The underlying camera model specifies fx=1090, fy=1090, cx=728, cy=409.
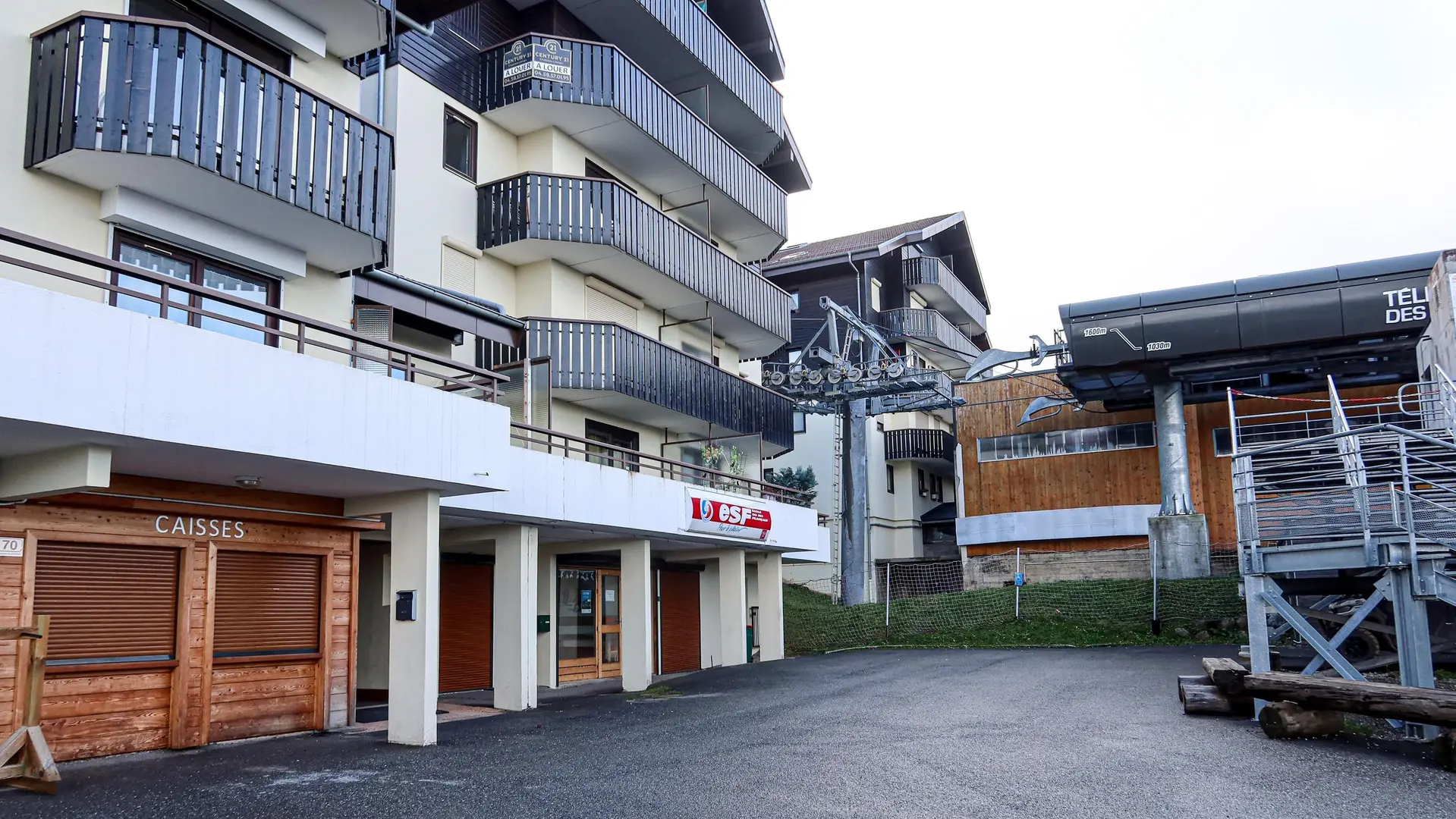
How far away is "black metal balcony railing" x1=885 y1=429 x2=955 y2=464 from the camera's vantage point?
40438 mm

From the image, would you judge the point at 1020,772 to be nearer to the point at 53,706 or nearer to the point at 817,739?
the point at 817,739

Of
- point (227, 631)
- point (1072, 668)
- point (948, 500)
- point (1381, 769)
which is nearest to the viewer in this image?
point (1381, 769)

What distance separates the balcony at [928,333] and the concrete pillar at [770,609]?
45.3 ft

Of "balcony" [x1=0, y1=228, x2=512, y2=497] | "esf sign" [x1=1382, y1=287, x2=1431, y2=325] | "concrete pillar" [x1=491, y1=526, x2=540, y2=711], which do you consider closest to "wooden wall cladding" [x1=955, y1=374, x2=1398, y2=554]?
"esf sign" [x1=1382, y1=287, x2=1431, y2=325]

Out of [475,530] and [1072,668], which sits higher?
[475,530]

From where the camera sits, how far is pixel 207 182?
11.1m

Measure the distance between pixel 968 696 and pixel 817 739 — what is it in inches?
170

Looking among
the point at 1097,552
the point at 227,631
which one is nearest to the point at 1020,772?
the point at 227,631

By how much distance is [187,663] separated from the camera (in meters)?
11.0

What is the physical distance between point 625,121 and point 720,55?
5132 millimetres

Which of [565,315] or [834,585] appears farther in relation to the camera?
[834,585]

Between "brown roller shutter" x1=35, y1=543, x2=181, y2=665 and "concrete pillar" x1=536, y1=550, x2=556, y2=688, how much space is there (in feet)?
29.3

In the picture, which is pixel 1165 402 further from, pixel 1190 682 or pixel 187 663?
pixel 187 663

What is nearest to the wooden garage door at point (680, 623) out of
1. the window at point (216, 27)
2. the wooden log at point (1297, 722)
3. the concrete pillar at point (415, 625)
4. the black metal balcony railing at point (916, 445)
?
the concrete pillar at point (415, 625)
